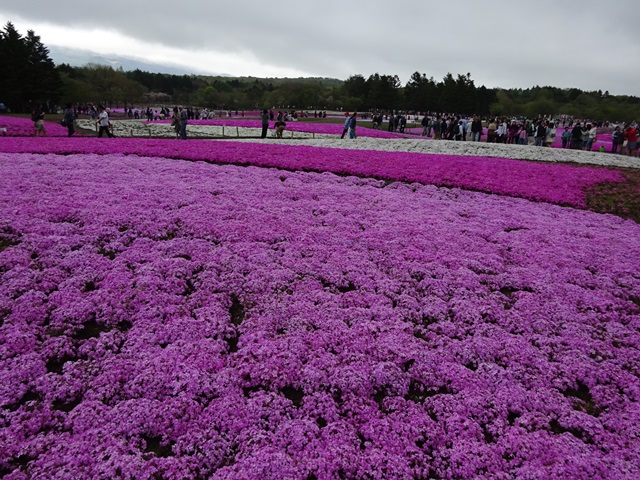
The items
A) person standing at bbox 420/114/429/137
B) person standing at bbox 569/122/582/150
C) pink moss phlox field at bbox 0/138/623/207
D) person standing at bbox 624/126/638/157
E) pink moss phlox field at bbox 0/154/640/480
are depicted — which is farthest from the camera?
person standing at bbox 420/114/429/137

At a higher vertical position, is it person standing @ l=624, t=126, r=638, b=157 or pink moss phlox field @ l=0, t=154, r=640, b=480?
person standing @ l=624, t=126, r=638, b=157

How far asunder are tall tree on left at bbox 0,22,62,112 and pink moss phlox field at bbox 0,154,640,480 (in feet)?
214

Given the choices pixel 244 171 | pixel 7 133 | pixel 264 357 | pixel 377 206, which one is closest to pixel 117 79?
pixel 7 133

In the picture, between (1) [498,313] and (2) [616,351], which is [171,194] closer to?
(1) [498,313]

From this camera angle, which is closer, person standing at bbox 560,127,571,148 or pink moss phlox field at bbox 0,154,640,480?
pink moss phlox field at bbox 0,154,640,480

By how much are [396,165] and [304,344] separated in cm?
1682

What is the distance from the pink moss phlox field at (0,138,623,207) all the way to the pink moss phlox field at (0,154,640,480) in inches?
232

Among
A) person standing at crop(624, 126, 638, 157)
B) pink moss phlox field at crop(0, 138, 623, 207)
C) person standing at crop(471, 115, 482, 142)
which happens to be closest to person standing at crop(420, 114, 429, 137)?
person standing at crop(471, 115, 482, 142)

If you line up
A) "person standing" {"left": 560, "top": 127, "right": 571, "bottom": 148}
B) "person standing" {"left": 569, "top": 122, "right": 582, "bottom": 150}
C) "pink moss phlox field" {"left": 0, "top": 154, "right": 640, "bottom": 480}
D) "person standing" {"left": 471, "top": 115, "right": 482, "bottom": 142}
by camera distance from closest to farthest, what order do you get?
"pink moss phlox field" {"left": 0, "top": 154, "right": 640, "bottom": 480} < "person standing" {"left": 569, "top": 122, "right": 582, "bottom": 150} < "person standing" {"left": 471, "top": 115, "right": 482, "bottom": 142} < "person standing" {"left": 560, "top": 127, "right": 571, "bottom": 148}

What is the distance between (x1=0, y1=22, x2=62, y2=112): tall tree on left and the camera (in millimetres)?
64500

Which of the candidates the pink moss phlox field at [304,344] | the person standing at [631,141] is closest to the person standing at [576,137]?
the person standing at [631,141]

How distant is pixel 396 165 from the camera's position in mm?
22844

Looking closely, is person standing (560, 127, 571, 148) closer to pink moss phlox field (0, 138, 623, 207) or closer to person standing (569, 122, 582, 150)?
person standing (569, 122, 582, 150)

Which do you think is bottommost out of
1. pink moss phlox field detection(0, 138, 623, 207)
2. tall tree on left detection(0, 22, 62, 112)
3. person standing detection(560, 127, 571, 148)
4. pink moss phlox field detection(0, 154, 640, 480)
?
pink moss phlox field detection(0, 154, 640, 480)
